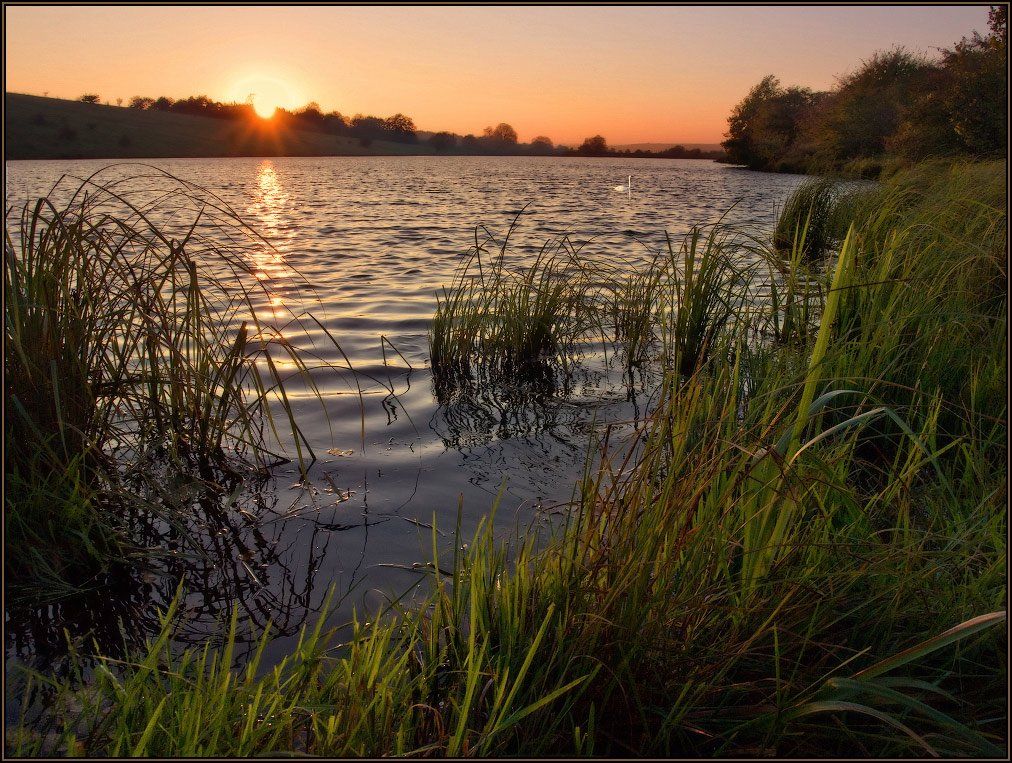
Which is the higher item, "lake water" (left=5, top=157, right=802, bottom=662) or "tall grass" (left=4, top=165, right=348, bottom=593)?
"tall grass" (left=4, top=165, right=348, bottom=593)

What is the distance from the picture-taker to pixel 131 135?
165 ft

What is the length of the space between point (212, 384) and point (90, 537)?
101 cm

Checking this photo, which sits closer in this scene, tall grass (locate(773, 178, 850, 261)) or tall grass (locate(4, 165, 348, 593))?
tall grass (locate(4, 165, 348, 593))

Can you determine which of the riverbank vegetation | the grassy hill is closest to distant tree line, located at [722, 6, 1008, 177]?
the riverbank vegetation

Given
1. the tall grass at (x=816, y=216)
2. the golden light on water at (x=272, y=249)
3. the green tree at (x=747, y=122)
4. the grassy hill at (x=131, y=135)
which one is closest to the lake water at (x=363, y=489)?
the golden light on water at (x=272, y=249)

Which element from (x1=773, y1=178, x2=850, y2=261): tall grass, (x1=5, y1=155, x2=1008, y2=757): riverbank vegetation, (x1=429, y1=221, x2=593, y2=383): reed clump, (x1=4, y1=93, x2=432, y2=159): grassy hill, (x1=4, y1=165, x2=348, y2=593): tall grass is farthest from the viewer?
(x1=4, y1=93, x2=432, y2=159): grassy hill

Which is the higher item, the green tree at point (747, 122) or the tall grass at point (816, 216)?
the green tree at point (747, 122)

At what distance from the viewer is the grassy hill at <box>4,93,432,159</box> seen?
151 feet

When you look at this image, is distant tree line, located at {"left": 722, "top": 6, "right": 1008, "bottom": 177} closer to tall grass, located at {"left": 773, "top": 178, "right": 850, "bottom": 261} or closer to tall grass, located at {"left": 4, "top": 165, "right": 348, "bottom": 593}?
tall grass, located at {"left": 773, "top": 178, "right": 850, "bottom": 261}

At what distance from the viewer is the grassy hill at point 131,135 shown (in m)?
46.0

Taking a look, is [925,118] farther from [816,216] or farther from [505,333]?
[505,333]

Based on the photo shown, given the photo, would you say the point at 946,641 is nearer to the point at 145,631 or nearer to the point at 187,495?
the point at 145,631

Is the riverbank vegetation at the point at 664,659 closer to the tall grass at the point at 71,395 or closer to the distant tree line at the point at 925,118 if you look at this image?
the tall grass at the point at 71,395

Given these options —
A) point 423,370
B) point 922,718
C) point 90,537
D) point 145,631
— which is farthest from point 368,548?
point 423,370
